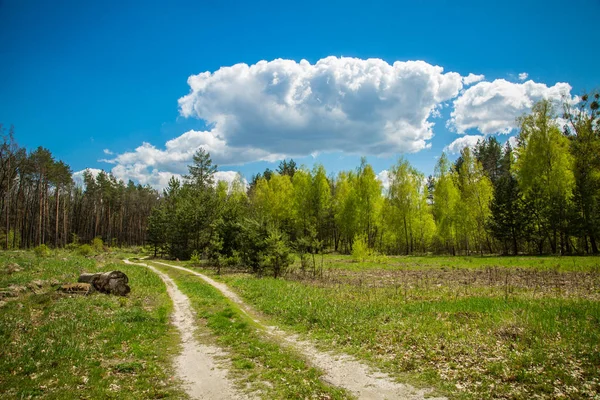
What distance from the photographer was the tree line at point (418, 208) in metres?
33.7

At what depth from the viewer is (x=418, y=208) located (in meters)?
51.9

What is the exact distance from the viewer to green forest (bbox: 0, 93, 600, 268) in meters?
34.1

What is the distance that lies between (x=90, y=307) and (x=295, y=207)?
43.5 m

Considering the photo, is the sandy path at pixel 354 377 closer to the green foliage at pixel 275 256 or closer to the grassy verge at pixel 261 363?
the grassy verge at pixel 261 363

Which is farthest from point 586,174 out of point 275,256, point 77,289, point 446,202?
point 77,289

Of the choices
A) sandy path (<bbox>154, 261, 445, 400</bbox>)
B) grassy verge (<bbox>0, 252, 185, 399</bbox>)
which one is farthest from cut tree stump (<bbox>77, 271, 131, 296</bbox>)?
sandy path (<bbox>154, 261, 445, 400</bbox>)

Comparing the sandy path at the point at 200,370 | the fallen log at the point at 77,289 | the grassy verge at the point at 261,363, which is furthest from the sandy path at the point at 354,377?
the fallen log at the point at 77,289

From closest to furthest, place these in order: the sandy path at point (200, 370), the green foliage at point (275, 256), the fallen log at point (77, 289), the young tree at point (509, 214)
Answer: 1. the sandy path at point (200, 370)
2. the fallen log at point (77, 289)
3. the green foliage at point (275, 256)
4. the young tree at point (509, 214)

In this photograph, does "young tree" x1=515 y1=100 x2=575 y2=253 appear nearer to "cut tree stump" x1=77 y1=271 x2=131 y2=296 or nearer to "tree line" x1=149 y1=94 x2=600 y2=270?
"tree line" x1=149 y1=94 x2=600 y2=270

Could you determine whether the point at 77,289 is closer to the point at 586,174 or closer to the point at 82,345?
the point at 82,345

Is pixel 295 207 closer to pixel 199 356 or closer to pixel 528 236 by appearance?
pixel 528 236

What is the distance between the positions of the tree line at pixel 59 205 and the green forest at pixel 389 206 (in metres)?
0.45

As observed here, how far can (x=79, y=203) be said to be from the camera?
283 ft

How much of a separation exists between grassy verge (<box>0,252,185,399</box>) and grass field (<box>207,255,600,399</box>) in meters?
5.21
